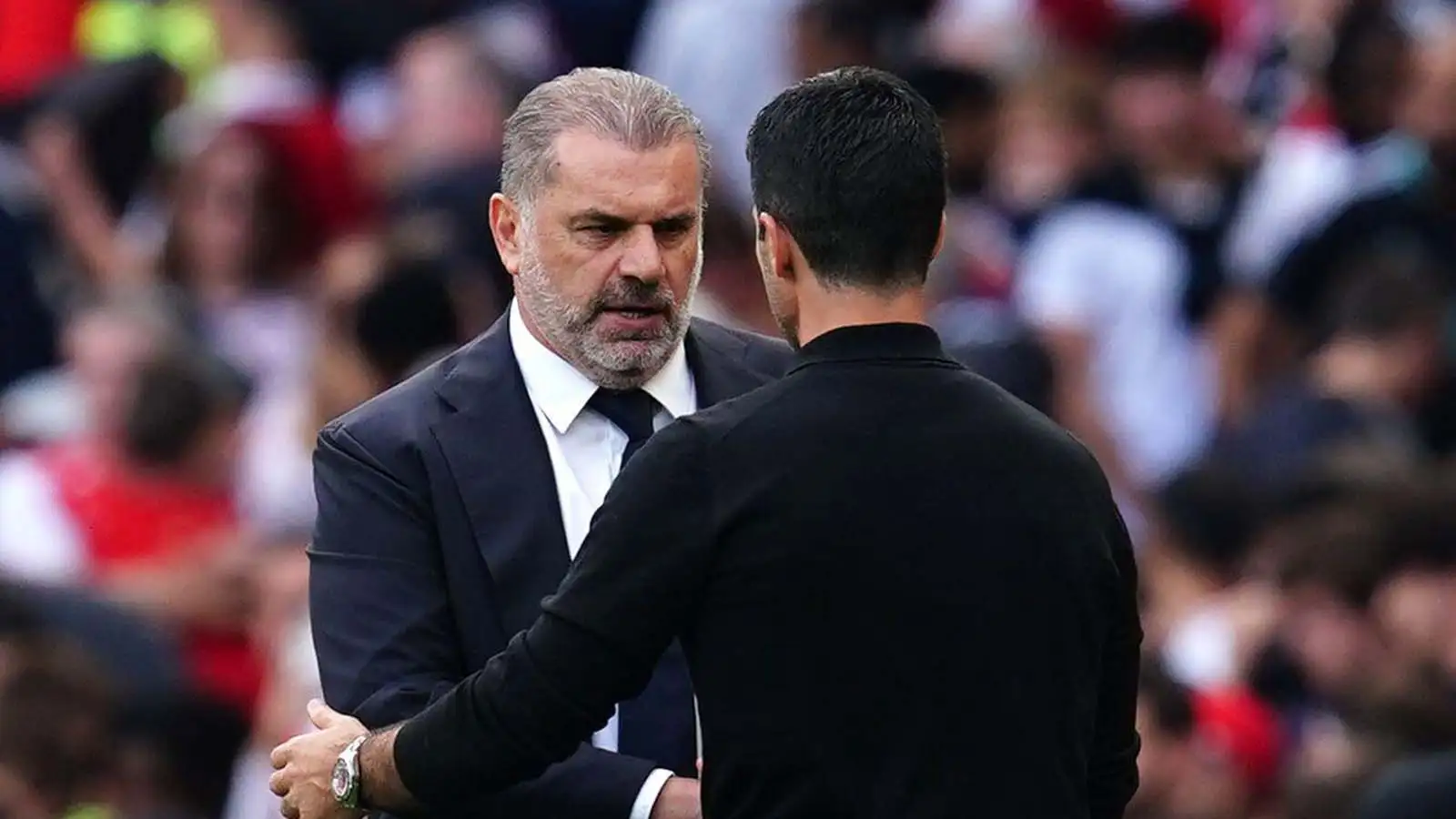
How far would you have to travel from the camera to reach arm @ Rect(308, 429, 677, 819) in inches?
165

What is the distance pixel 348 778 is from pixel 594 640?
1.45 ft

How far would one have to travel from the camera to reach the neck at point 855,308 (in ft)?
12.6

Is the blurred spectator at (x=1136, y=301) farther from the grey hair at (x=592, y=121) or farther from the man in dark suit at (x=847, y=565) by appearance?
the man in dark suit at (x=847, y=565)

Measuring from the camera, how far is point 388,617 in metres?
4.27

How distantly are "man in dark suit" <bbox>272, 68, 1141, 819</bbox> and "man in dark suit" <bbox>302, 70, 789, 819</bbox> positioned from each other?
34 centimetres

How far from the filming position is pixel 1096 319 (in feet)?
29.5

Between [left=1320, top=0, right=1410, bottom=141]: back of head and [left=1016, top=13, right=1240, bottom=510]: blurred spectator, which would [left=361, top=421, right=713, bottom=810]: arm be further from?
[left=1320, top=0, right=1410, bottom=141]: back of head

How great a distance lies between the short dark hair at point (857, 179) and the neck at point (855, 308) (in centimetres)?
1

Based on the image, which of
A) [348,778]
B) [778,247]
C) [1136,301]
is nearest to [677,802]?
[348,778]

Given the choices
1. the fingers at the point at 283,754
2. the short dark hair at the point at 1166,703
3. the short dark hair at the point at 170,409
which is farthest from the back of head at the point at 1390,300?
the fingers at the point at 283,754

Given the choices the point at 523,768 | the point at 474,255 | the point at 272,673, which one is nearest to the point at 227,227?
the point at 474,255

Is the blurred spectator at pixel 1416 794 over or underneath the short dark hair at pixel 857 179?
underneath

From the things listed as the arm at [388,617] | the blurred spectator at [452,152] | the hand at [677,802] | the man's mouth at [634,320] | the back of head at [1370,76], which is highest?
the man's mouth at [634,320]

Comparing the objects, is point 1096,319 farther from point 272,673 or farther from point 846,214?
point 846,214
